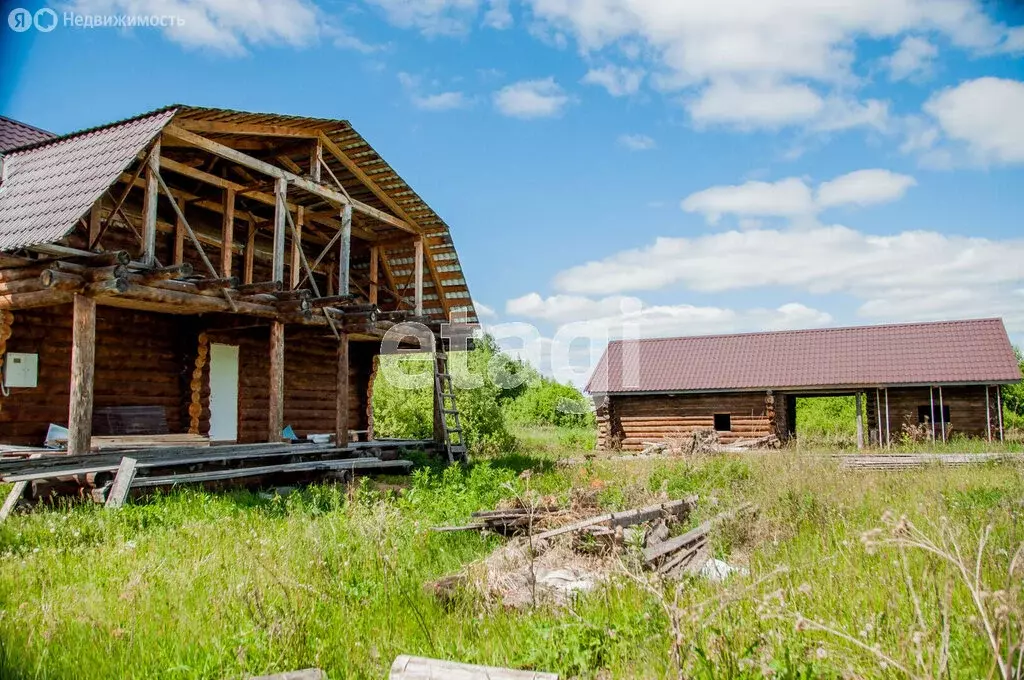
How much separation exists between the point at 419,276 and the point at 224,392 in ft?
15.3

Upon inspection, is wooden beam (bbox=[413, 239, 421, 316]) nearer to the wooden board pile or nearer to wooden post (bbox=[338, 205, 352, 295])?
wooden post (bbox=[338, 205, 352, 295])

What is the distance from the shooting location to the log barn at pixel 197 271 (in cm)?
1009

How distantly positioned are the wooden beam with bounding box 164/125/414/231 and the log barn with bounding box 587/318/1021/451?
15165mm

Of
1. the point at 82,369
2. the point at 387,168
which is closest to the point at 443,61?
the point at 387,168

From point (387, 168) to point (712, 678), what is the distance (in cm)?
1285

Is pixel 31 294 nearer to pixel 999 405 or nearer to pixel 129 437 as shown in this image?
pixel 129 437

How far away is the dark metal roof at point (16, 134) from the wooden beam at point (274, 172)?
3.78 meters

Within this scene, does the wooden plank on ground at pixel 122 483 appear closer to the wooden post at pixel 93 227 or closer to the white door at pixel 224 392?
the wooden post at pixel 93 227

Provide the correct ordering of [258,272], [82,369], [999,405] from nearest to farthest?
[82,369]
[258,272]
[999,405]

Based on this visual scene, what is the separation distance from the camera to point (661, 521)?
780 centimetres

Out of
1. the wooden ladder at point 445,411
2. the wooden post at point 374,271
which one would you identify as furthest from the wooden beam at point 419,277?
the wooden ladder at point 445,411

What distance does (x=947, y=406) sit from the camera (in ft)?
81.7

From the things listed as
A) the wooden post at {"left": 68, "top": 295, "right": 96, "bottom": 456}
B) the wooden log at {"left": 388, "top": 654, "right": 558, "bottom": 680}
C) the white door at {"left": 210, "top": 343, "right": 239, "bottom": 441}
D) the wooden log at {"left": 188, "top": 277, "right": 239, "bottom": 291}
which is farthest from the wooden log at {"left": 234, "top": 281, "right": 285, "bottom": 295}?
the wooden log at {"left": 388, "top": 654, "right": 558, "bottom": 680}

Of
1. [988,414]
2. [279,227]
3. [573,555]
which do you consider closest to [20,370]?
[279,227]
